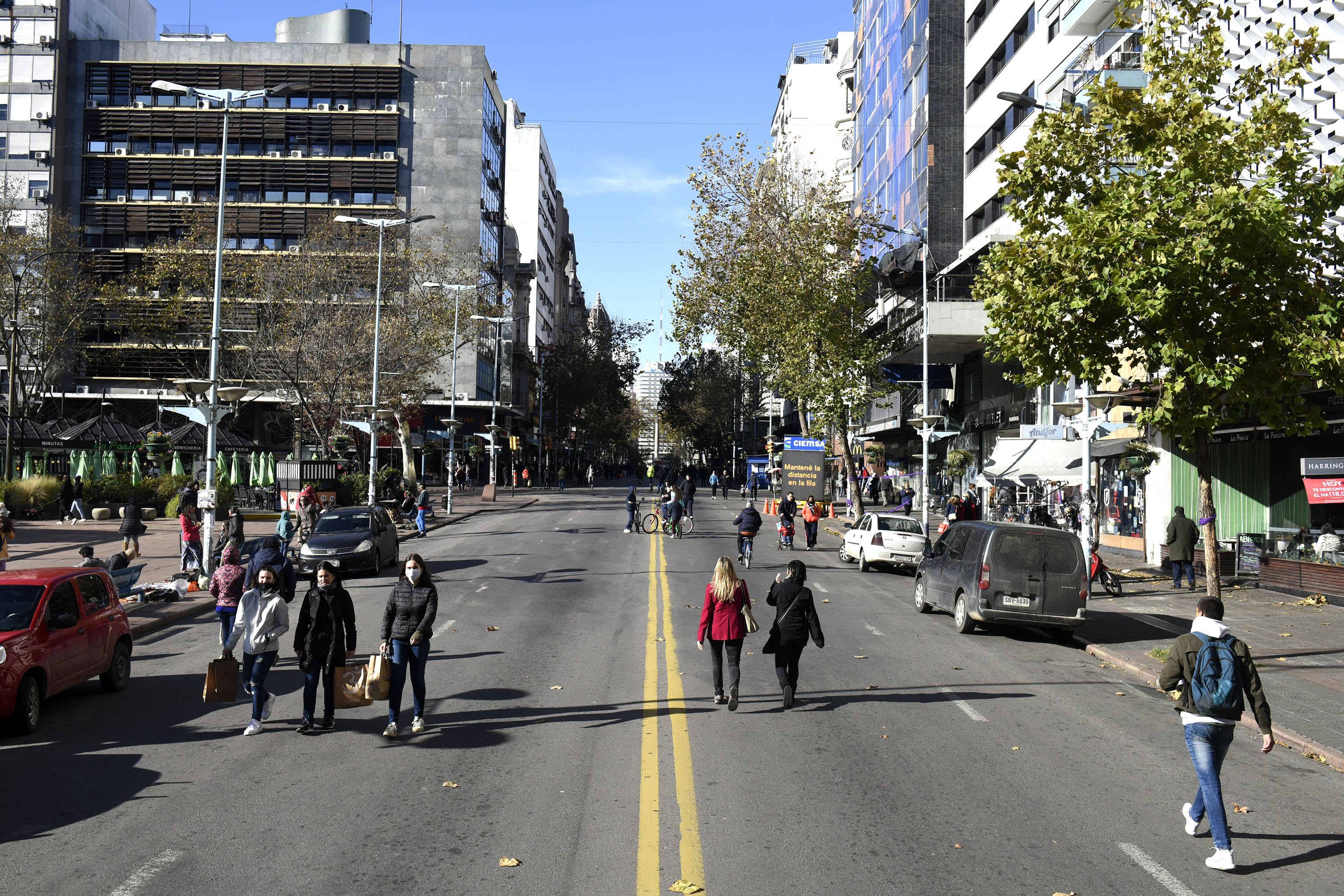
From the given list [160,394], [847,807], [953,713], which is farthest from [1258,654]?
[160,394]

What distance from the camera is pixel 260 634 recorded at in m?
9.91

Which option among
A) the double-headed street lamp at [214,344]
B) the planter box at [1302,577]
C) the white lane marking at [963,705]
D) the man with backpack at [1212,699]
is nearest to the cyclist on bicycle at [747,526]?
the planter box at [1302,577]

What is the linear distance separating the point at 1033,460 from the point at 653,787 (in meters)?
26.4

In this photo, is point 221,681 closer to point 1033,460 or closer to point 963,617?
point 963,617

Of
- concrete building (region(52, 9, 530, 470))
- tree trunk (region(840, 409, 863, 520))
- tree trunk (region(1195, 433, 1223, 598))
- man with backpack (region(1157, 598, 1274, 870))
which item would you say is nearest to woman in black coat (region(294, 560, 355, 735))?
man with backpack (region(1157, 598, 1274, 870))

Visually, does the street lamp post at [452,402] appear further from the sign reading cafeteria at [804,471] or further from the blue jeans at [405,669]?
the blue jeans at [405,669]

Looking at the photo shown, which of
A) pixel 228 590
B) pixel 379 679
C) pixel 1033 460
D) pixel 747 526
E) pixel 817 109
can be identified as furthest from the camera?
pixel 817 109

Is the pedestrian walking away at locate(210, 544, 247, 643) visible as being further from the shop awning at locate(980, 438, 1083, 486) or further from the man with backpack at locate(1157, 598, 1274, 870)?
the shop awning at locate(980, 438, 1083, 486)

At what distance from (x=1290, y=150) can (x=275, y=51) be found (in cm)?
7528

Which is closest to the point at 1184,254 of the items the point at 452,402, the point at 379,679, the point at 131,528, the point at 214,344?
the point at 379,679

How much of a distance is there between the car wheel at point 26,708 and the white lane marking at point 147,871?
4105 mm

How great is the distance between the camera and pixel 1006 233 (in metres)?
38.5

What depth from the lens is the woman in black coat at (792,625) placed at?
1073 centimetres

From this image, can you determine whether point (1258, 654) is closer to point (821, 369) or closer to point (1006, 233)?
point (1006, 233)
